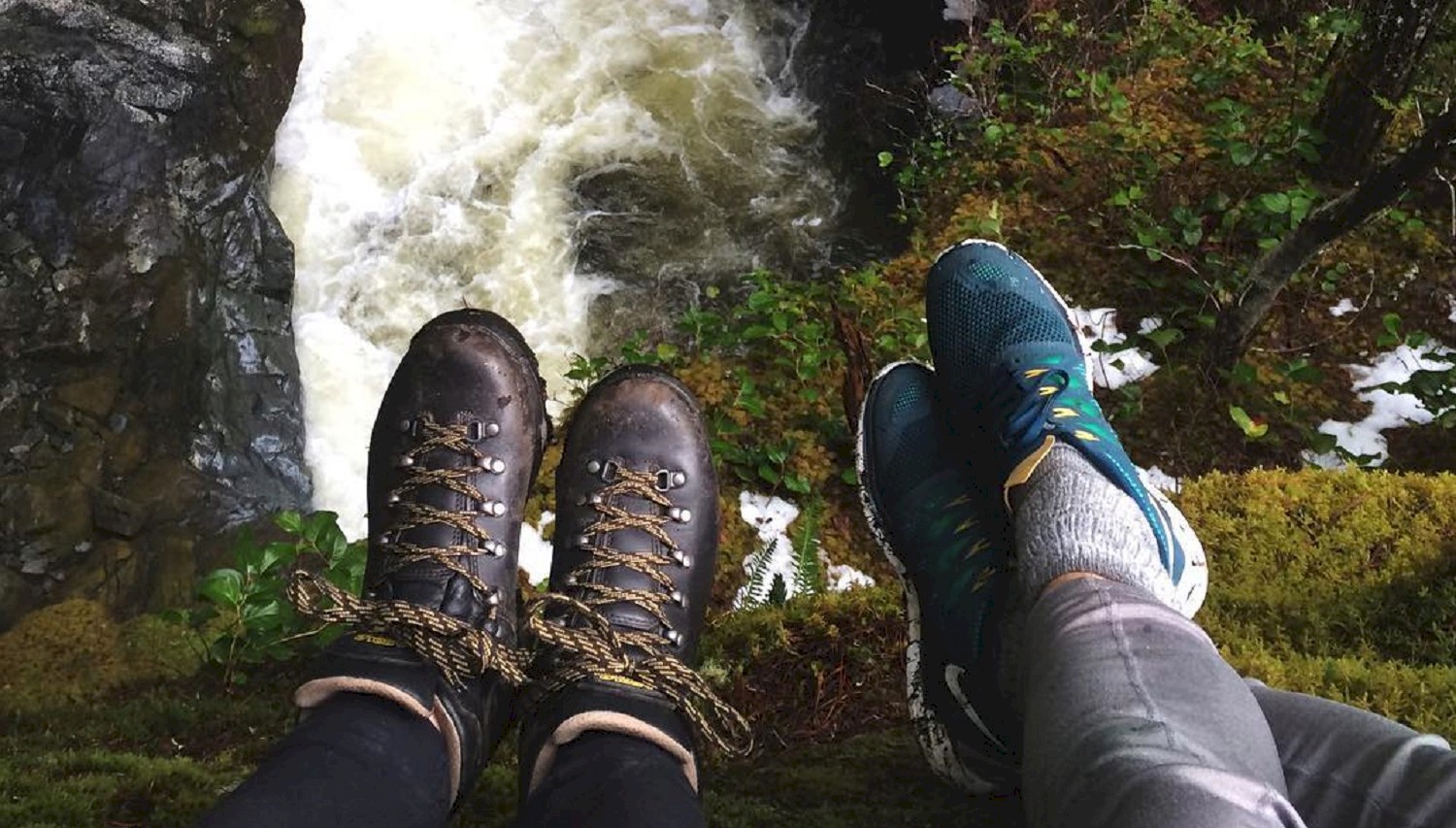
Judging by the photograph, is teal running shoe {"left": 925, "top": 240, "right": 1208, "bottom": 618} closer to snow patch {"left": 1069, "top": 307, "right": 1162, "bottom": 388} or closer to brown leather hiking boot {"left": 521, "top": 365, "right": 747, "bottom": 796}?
brown leather hiking boot {"left": 521, "top": 365, "right": 747, "bottom": 796}

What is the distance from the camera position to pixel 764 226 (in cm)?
530


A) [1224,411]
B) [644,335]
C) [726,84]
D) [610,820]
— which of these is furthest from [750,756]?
[726,84]

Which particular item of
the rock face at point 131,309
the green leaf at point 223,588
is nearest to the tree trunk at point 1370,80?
the green leaf at point 223,588

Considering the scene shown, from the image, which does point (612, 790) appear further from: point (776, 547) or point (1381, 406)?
point (1381, 406)

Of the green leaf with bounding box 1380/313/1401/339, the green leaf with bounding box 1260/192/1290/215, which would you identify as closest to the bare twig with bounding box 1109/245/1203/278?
the green leaf with bounding box 1260/192/1290/215

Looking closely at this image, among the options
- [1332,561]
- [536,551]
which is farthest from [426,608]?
[1332,561]

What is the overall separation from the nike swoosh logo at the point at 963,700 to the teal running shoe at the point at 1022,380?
1.17ft

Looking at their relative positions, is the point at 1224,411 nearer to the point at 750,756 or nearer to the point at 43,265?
Answer: the point at 750,756

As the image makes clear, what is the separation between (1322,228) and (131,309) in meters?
4.50

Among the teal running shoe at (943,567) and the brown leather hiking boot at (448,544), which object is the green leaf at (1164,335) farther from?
the brown leather hiking boot at (448,544)

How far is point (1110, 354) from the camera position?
3869mm

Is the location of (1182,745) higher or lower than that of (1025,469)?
lower

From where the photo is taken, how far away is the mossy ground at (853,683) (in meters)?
2.01

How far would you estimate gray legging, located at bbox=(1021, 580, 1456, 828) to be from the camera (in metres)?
1.19
